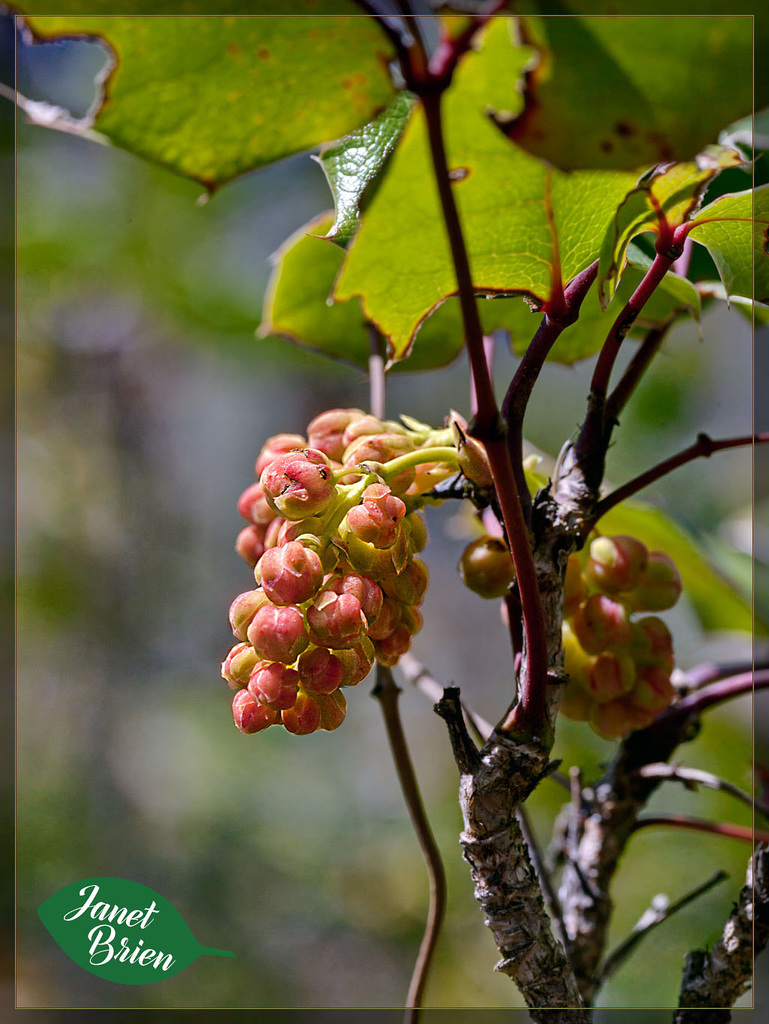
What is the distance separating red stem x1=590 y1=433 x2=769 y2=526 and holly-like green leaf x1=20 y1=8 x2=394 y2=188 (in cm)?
24

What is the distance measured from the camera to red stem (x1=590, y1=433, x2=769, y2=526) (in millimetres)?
466

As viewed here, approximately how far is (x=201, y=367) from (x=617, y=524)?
1.33m

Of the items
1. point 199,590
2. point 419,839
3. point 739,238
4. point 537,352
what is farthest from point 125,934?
point 199,590

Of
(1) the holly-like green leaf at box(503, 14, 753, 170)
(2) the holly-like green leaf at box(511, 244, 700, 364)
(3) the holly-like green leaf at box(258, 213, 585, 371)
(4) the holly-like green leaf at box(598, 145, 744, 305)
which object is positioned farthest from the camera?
(3) the holly-like green leaf at box(258, 213, 585, 371)

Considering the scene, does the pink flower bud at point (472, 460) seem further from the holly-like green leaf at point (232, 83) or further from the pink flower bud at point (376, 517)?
the holly-like green leaf at point (232, 83)

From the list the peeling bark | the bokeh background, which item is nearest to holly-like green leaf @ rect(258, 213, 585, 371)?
the peeling bark

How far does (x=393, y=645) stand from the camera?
40 centimetres

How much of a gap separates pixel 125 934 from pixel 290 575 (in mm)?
285

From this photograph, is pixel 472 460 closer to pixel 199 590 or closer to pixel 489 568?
pixel 489 568

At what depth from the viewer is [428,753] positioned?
150 centimetres

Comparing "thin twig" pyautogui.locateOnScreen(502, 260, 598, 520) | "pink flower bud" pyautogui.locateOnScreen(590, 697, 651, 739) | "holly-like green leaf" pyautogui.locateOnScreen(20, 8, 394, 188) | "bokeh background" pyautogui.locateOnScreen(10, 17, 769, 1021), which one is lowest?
"bokeh background" pyautogui.locateOnScreen(10, 17, 769, 1021)

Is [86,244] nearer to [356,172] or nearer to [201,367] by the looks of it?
[201,367]

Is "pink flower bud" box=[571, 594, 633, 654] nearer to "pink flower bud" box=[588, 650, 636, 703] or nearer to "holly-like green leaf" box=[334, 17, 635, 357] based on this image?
"pink flower bud" box=[588, 650, 636, 703]

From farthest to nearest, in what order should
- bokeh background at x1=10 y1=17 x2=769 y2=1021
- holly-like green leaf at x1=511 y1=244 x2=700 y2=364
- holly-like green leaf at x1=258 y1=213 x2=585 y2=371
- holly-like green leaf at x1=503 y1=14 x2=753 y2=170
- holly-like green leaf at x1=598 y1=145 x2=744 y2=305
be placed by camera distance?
bokeh background at x1=10 y1=17 x2=769 y2=1021 → holly-like green leaf at x1=258 y1=213 x2=585 y2=371 → holly-like green leaf at x1=511 y1=244 x2=700 y2=364 → holly-like green leaf at x1=598 y1=145 x2=744 y2=305 → holly-like green leaf at x1=503 y1=14 x2=753 y2=170
